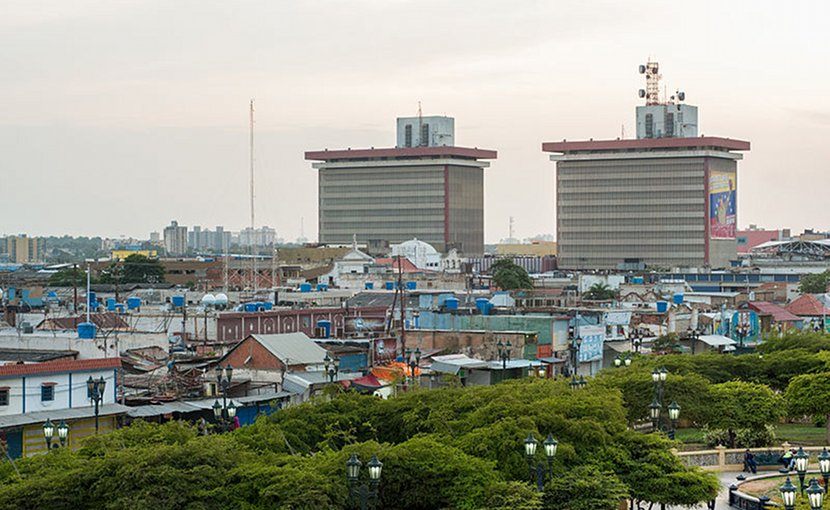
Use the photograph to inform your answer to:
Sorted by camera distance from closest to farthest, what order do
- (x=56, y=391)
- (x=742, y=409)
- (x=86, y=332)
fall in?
(x=56, y=391) → (x=742, y=409) → (x=86, y=332)

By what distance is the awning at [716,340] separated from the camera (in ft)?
331

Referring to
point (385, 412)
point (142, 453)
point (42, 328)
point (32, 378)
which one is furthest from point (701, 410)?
point (42, 328)

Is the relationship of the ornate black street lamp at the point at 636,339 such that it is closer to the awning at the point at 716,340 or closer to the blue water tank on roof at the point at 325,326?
the awning at the point at 716,340

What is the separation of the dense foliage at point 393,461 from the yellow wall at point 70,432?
30.8 feet

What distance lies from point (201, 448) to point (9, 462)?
5.52m

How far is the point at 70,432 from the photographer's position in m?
55.3

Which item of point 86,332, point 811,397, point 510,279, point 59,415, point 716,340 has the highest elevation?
point 510,279

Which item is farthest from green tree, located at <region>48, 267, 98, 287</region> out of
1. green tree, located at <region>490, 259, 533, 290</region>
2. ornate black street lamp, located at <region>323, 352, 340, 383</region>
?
ornate black street lamp, located at <region>323, 352, 340, 383</region>

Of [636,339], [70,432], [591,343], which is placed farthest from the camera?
[636,339]

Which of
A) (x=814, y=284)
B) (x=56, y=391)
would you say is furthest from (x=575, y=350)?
(x=814, y=284)

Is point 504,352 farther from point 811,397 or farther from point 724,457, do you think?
point 724,457

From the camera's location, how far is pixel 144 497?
36.7 m

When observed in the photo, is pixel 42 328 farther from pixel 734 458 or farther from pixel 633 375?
pixel 734 458

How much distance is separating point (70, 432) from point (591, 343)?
4472 cm
